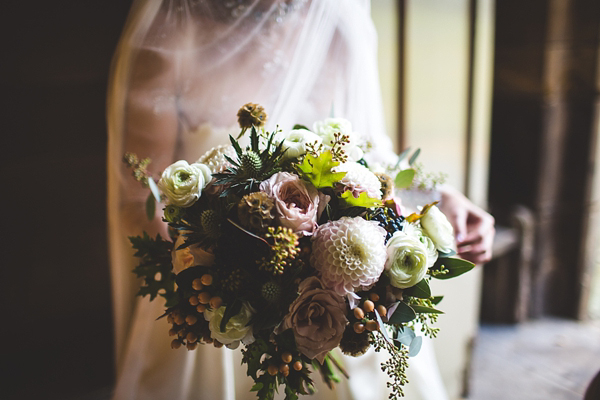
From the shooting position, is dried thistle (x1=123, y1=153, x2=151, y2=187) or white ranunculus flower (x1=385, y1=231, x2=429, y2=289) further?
dried thistle (x1=123, y1=153, x2=151, y2=187)

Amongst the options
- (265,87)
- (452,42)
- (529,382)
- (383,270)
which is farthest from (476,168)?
(383,270)

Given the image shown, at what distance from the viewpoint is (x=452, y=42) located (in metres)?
2.16

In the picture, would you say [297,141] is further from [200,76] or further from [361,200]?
[200,76]

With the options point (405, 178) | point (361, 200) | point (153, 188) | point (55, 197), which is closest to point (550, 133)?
point (405, 178)

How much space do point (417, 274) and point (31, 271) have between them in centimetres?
180

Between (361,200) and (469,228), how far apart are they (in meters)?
0.60

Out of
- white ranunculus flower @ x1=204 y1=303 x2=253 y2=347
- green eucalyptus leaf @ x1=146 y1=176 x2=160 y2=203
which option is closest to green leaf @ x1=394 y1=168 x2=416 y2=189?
white ranunculus flower @ x1=204 y1=303 x2=253 y2=347

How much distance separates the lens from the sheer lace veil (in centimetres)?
119

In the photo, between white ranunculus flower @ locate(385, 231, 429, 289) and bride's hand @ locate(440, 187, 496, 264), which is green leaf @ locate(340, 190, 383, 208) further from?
bride's hand @ locate(440, 187, 496, 264)

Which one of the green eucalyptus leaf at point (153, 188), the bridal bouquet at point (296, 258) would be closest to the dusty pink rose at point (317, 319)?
the bridal bouquet at point (296, 258)

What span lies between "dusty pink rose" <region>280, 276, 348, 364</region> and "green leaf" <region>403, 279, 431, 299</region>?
0.44 ft

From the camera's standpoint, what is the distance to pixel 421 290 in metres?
0.80

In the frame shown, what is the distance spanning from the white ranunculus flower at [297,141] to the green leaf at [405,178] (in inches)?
7.3

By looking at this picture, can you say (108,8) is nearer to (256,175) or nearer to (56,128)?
(56,128)
